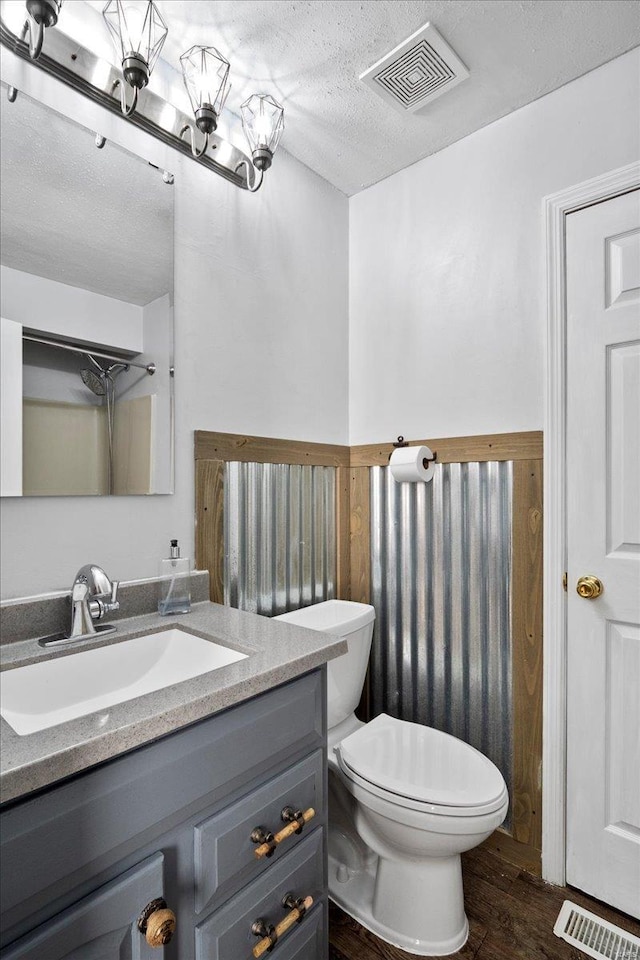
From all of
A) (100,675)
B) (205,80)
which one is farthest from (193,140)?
(100,675)

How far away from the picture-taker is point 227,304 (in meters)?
1.60

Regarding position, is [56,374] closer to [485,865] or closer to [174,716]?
[174,716]

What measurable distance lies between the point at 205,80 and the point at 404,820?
196cm

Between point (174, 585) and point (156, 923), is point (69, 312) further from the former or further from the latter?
point (156, 923)

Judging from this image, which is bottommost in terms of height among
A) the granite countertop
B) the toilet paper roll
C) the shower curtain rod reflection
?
the granite countertop

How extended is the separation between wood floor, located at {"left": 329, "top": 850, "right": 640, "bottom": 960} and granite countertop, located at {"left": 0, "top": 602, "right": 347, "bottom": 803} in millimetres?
892

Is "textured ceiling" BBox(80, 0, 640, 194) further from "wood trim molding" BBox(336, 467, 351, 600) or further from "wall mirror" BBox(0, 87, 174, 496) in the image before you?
"wood trim molding" BBox(336, 467, 351, 600)

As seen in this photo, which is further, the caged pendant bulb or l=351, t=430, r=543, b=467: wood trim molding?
l=351, t=430, r=543, b=467: wood trim molding

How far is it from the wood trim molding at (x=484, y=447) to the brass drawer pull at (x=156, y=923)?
142 centimetres

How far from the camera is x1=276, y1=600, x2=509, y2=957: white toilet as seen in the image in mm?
1237

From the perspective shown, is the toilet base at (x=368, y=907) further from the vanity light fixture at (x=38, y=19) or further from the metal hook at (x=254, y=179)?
the vanity light fixture at (x=38, y=19)

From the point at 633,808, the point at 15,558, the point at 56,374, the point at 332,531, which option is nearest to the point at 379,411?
the point at 332,531

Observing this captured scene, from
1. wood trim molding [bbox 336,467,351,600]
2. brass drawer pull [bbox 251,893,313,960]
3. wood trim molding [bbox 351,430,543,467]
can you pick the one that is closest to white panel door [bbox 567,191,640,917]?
wood trim molding [bbox 351,430,543,467]

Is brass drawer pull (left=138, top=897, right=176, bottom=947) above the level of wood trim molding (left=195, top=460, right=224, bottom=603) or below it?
below
